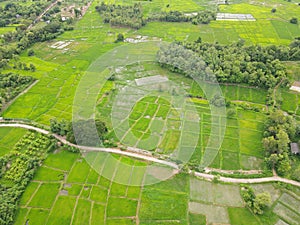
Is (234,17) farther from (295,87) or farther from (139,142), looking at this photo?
(139,142)

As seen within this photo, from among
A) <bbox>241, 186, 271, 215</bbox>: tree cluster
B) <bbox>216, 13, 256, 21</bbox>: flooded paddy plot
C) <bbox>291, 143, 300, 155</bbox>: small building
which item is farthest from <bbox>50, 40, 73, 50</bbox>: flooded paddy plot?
<bbox>291, 143, 300, 155</bbox>: small building

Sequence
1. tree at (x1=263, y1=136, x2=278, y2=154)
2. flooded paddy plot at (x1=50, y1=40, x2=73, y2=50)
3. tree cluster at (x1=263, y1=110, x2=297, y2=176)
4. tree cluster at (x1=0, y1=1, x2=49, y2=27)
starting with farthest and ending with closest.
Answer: tree cluster at (x1=0, y1=1, x2=49, y2=27)
flooded paddy plot at (x1=50, y1=40, x2=73, y2=50)
tree at (x1=263, y1=136, x2=278, y2=154)
tree cluster at (x1=263, y1=110, x2=297, y2=176)

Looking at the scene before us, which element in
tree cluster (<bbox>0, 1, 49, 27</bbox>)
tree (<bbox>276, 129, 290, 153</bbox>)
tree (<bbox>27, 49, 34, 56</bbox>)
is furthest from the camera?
tree cluster (<bbox>0, 1, 49, 27</bbox>)

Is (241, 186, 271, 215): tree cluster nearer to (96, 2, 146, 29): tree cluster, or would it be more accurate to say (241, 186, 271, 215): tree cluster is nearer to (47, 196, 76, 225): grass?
(47, 196, 76, 225): grass

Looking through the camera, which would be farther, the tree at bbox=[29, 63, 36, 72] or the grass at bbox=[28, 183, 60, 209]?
the tree at bbox=[29, 63, 36, 72]

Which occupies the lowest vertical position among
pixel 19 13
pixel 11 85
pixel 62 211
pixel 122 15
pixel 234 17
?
pixel 62 211

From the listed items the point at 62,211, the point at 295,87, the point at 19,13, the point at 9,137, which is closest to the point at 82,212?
the point at 62,211
